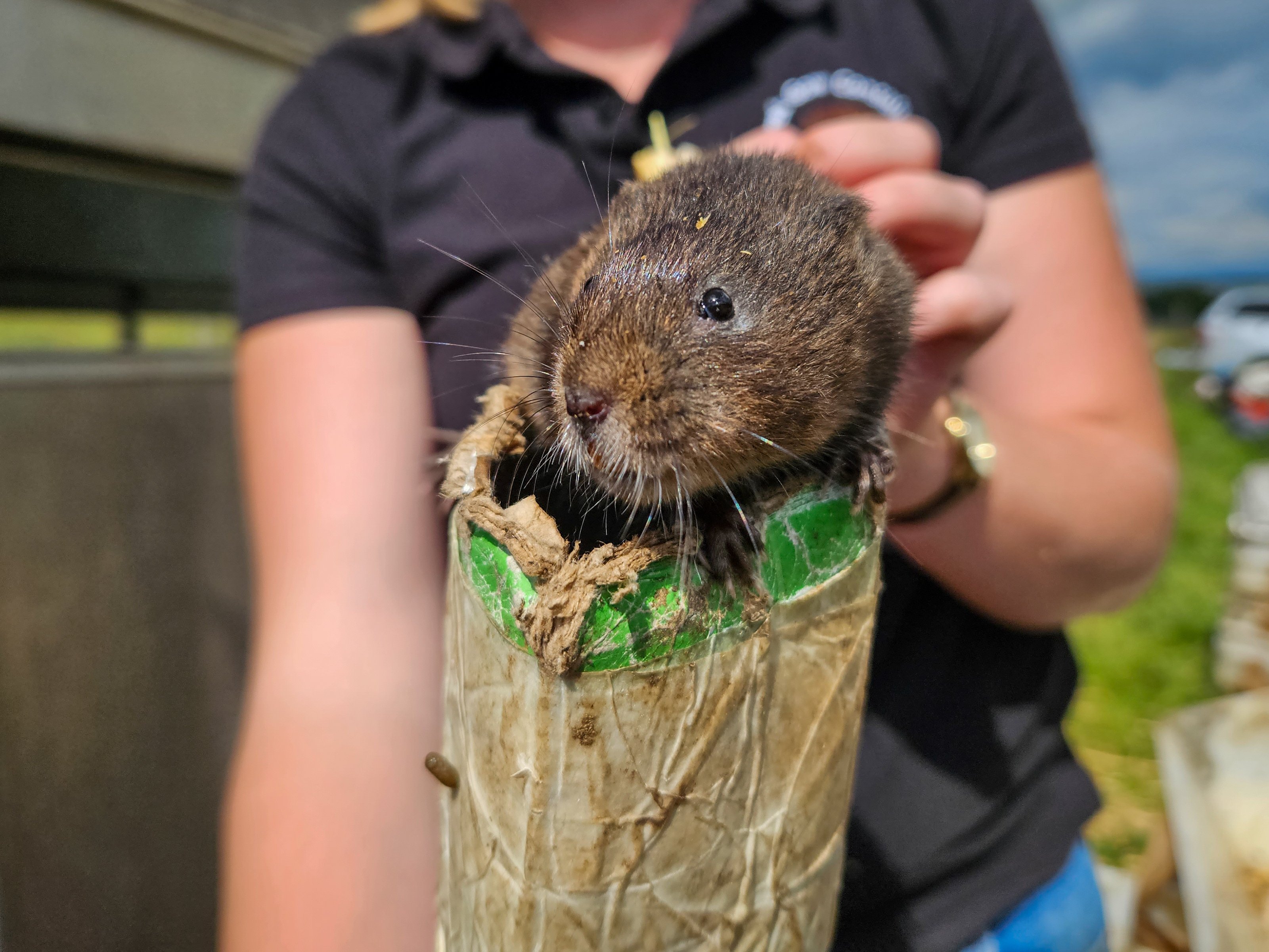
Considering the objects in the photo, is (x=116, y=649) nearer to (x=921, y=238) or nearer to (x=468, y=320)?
(x=468, y=320)

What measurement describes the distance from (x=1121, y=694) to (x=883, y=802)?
2.66m

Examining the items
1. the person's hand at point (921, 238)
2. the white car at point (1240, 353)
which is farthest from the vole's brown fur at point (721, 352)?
the white car at point (1240, 353)

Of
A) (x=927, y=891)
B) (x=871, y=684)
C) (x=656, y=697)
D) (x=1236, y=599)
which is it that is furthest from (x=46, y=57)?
(x=1236, y=599)

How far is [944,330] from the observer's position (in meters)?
1.02

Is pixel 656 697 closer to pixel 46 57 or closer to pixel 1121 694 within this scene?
pixel 46 57

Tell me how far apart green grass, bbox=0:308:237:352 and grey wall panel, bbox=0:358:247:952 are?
0.07 m

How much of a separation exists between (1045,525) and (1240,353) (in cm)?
302

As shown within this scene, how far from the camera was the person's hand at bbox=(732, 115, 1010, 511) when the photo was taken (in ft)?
3.34

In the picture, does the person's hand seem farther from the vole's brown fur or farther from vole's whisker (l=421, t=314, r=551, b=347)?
vole's whisker (l=421, t=314, r=551, b=347)

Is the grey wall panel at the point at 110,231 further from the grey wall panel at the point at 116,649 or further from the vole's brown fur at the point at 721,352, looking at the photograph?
the vole's brown fur at the point at 721,352

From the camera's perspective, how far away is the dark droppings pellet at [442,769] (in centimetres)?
72

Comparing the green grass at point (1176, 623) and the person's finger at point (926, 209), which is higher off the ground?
the person's finger at point (926, 209)

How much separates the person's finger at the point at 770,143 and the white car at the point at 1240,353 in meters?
2.88

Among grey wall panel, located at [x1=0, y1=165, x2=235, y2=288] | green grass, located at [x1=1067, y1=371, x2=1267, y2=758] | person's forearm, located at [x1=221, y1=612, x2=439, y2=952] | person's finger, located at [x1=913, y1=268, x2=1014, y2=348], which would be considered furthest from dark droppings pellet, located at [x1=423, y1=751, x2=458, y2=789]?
green grass, located at [x1=1067, y1=371, x2=1267, y2=758]
